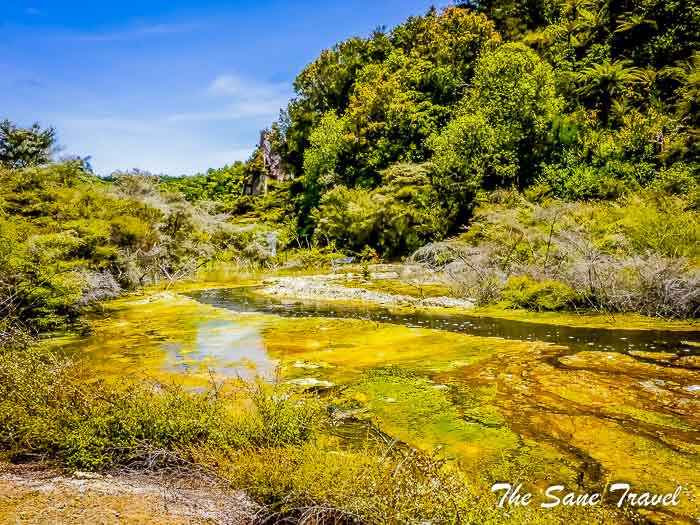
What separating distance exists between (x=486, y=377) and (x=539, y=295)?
20.4ft

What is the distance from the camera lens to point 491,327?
11477mm

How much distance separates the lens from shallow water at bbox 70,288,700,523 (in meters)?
4.79

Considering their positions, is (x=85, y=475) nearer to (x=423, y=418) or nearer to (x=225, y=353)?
(x=423, y=418)

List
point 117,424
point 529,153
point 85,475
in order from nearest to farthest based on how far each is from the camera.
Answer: point 85,475 → point 117,424 → point 529,153

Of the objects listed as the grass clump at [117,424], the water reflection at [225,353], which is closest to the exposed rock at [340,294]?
the water reflection at [225,353]

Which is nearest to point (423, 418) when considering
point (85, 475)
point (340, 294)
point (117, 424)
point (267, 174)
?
point (117, 424)

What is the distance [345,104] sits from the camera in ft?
143

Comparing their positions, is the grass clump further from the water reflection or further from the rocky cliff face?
the rocky cliff face

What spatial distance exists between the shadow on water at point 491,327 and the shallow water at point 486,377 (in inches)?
2.0

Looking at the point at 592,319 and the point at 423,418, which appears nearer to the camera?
the point at 423,418

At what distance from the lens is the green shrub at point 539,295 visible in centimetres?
1277

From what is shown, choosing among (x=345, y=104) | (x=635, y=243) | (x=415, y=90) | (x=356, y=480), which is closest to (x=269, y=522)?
(x=356, y=480)

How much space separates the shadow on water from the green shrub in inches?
53.8

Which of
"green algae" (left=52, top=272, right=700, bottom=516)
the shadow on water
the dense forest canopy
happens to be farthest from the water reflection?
the dense forest canopy
